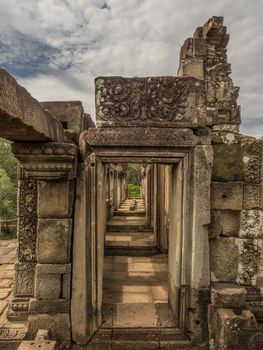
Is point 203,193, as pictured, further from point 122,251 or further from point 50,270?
point 122,251

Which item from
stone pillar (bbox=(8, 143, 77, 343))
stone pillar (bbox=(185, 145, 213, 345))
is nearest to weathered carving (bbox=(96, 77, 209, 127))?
stone pillar (bbox=(185, 145, 213, 345))

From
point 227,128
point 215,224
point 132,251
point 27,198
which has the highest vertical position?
point 227,128

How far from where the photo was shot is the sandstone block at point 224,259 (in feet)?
10.8

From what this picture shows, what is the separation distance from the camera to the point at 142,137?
3.09 meters

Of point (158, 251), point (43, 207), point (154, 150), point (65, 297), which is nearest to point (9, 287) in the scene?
point (65, 297)

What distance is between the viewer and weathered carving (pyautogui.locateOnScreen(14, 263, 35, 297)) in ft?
11.7

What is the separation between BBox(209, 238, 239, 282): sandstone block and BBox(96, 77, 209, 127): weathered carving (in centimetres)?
162

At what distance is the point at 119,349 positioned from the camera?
310 cm

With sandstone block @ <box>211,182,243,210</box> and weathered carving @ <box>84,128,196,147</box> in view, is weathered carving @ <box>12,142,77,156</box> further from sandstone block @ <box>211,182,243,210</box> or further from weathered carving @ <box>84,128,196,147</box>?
sandstone block @ <box>211,182,243,210</box>

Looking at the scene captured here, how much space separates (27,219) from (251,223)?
3.02m

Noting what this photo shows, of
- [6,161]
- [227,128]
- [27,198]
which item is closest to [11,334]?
[27,198]

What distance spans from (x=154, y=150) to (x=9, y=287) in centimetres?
363

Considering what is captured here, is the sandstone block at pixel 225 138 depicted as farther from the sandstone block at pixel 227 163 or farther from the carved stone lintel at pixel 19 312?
the carved stone lintel at pixel 19 312

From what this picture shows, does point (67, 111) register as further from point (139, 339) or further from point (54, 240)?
point (139, 339)
